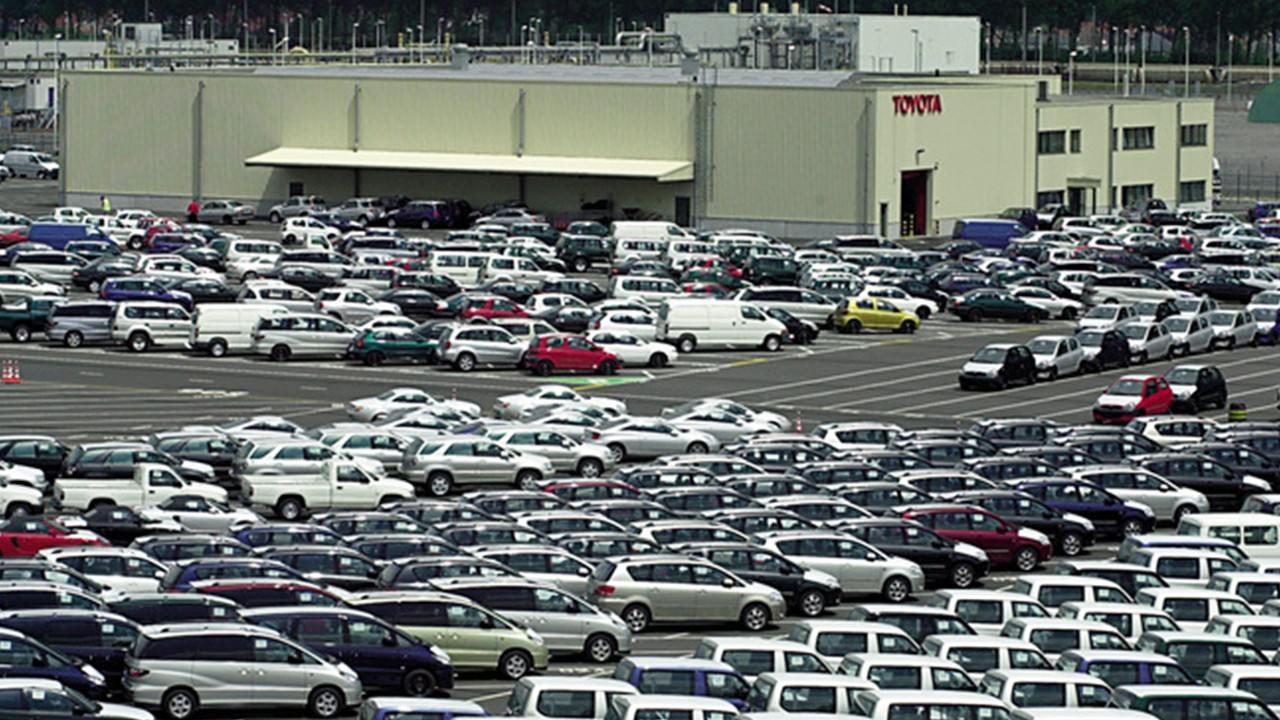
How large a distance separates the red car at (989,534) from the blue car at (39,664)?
55.7ft

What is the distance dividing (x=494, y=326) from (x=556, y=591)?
1352 inches

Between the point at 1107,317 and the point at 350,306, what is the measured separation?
72.3 feet

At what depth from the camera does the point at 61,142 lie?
12200 cm

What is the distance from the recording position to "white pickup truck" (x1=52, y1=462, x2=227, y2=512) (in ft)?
153

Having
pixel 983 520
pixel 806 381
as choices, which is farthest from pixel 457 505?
pixel 806 381

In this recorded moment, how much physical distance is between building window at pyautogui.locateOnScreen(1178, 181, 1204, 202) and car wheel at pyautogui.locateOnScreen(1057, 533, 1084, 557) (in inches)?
3290

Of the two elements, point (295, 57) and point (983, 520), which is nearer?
point (983, 520)

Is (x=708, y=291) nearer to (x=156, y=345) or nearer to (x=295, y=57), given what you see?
(x=156, y=345)

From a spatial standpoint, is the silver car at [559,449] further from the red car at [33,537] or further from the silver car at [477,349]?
the silver car at [477,349]

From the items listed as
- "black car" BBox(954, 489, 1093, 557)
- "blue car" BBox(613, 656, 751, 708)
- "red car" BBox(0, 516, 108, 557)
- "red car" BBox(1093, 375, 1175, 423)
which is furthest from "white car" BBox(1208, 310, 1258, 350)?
"blue car" BBox(613, 656, 751, 708)

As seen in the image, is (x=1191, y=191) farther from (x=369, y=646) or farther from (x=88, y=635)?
(x=88, y=635)

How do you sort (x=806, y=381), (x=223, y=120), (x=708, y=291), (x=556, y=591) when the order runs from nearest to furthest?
(x=556, y=591) → (x=806, y=381) → (x=708, y=291) → (x=223, y=120)

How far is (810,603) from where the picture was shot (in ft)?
131

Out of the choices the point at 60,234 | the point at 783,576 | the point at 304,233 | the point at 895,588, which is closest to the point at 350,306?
the point at 304,233
